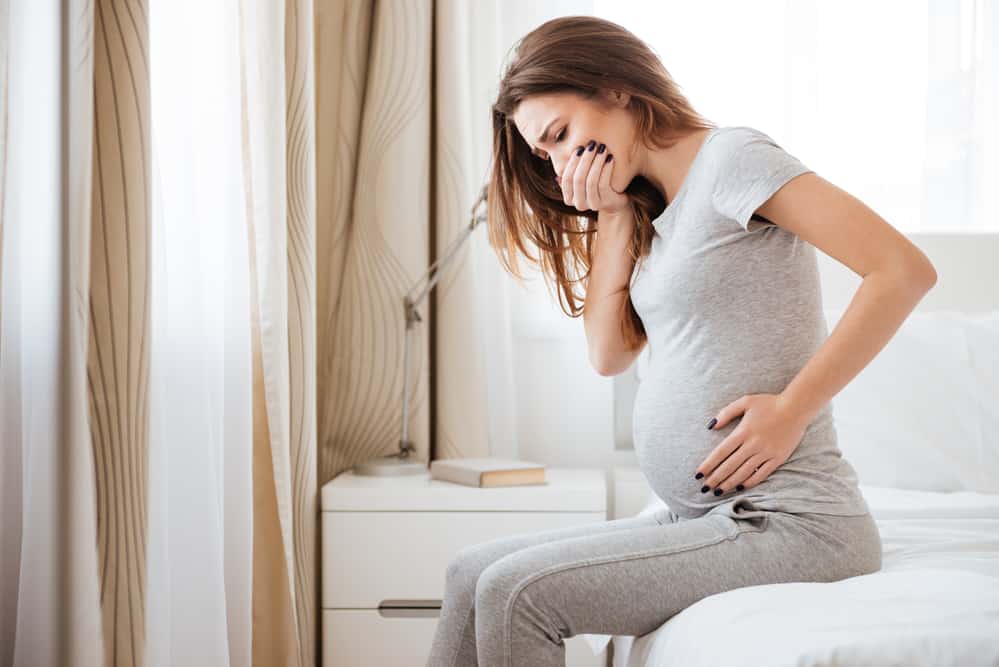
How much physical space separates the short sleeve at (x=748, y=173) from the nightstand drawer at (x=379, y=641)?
108cm

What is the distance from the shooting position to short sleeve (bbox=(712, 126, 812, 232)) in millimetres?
1070

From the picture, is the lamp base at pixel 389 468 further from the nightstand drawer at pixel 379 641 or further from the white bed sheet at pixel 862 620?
the white bed sheet at pixel 862 620

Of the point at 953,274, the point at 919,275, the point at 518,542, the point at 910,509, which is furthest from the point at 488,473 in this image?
the point at 953,274

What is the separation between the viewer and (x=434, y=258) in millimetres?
2281

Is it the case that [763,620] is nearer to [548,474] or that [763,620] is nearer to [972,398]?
[972,398]

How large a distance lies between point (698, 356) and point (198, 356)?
2.45 feet

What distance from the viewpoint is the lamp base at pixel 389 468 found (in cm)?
204

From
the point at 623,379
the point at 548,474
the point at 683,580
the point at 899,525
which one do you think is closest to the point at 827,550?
the point at 683,580

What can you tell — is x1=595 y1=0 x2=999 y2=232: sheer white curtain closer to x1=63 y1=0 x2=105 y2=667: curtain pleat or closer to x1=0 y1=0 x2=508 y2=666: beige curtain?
x1=0 y1=0 x2=508 y2=666: beige curtain

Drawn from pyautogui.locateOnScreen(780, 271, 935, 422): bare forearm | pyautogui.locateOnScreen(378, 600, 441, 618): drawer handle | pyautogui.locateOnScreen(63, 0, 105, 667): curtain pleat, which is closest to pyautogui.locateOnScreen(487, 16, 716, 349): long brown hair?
pyautogui.locateOnScreen(780, 271, 935, 422): bare forearm

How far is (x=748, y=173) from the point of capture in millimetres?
1091

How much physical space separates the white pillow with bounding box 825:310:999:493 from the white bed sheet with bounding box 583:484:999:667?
0.52 meters

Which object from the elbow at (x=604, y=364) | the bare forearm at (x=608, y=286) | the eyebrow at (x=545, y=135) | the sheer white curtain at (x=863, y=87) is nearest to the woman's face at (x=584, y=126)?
the eyebrow at (x=545, y=135)

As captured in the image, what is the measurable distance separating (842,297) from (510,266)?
2.87ft
